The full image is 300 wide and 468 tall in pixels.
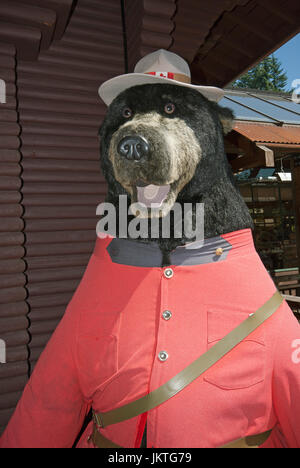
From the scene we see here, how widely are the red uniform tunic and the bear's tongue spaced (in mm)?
188

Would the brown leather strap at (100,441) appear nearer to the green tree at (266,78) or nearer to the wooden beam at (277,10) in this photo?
the wooden beam at (277,10)

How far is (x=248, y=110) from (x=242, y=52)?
12.2 feet

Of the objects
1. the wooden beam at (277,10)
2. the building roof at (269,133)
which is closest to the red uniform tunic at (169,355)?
the wooden beam at (277,10)

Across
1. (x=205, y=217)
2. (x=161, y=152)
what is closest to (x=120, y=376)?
(x=205, y=217)

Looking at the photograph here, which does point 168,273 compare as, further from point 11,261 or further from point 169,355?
point 11,261

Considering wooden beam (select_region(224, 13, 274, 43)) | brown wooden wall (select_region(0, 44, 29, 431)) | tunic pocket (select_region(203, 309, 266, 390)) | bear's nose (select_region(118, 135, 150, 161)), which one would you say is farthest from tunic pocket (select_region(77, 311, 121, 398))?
wooden beam (select_region(224, 13, 274, 43))

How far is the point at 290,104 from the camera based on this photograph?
10023 millimetres

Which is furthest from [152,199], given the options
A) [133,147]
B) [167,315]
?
[167,315]

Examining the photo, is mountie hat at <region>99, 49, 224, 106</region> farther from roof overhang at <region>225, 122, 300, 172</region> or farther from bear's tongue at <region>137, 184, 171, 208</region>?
roof overhang at <region>225, 122, 300, 172</region>

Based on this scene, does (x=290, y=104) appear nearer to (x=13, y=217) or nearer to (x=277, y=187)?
(x=277, y=187)

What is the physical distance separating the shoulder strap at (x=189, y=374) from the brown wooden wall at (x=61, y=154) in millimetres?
1773

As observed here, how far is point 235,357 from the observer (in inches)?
46.6

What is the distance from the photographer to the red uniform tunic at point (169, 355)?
1.14m

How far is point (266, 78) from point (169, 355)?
126 ft
